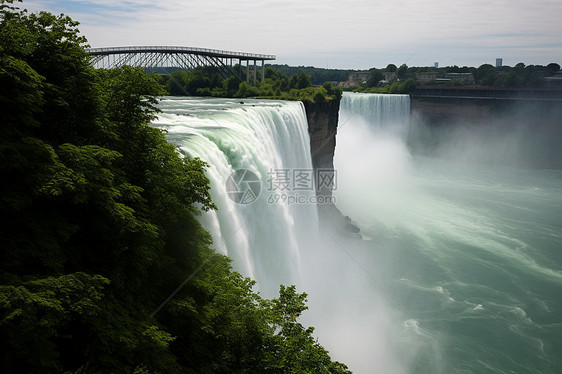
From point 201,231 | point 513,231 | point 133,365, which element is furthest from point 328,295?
point 513,231

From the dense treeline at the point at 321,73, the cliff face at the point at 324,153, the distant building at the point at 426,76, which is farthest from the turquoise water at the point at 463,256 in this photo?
the dense treeline at the point at 321,73

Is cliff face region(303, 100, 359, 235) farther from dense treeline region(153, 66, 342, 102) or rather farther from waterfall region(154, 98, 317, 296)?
dense treeline region(153, 66, 342, 102)

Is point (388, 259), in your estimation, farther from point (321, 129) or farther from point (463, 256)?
point (321, 129)

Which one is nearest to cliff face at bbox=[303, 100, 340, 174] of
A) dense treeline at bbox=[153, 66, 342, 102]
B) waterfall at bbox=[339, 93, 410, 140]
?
dense treeline at bbox=[153, 66, 342, 102]

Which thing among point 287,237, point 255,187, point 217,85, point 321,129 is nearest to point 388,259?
point 287,237

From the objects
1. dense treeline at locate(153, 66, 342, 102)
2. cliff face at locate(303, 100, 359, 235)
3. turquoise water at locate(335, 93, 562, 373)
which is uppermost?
dense treeline at locate(153, 66, 342, 102)

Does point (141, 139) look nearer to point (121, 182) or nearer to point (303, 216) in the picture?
point (121, 182)
